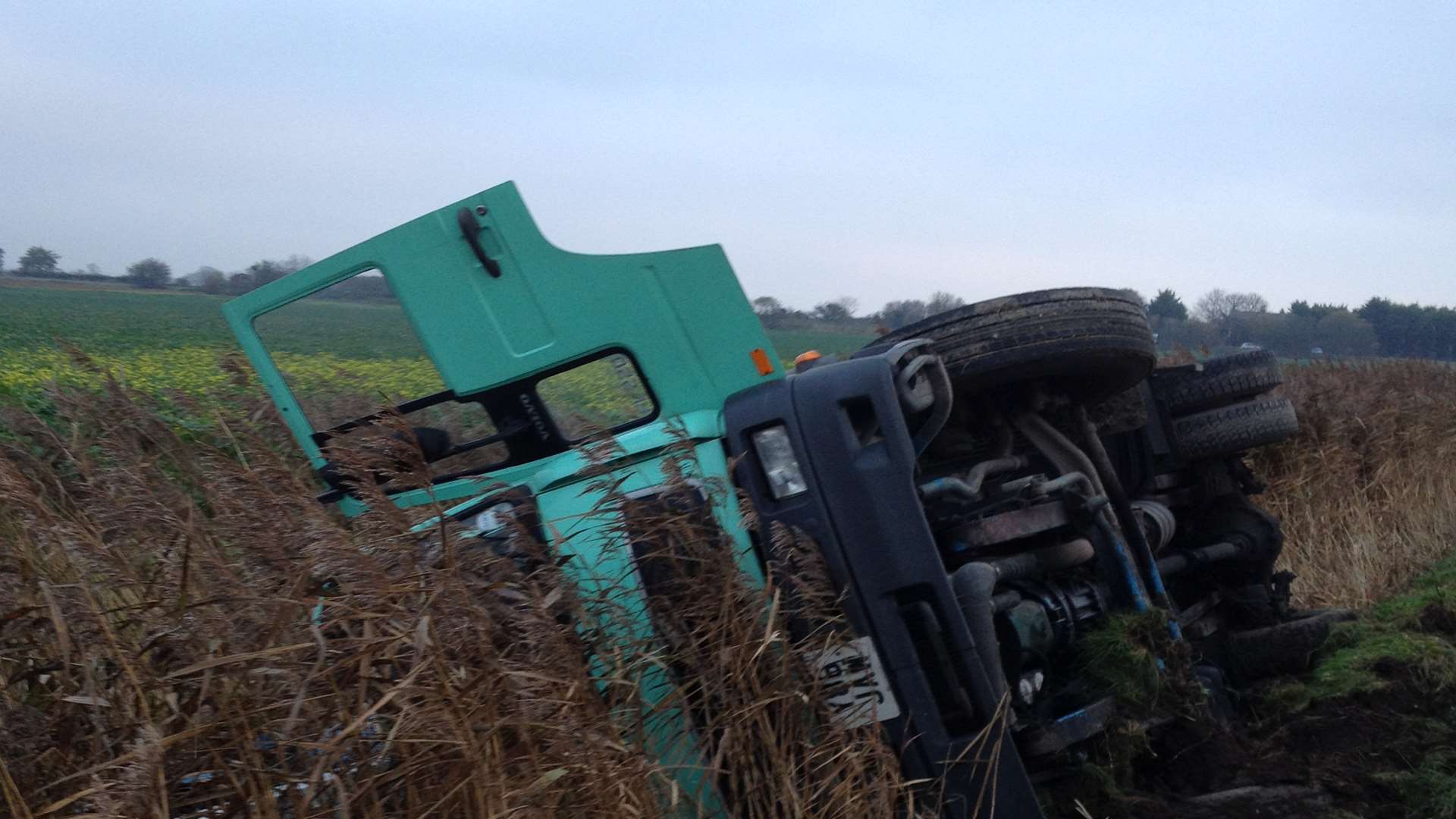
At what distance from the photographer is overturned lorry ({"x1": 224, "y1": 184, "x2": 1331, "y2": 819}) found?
3.39 meters

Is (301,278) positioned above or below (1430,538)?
above

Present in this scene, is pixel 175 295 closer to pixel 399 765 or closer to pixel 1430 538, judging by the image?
pixel 1430 538

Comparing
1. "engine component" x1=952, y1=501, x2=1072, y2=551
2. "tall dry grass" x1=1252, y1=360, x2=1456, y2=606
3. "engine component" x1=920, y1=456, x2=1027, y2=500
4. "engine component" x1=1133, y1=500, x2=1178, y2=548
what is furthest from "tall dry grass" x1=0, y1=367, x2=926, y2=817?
"tall dry grass" x1=1252, y1=360, x2=1456, y2=606

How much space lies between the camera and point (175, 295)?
16.5m

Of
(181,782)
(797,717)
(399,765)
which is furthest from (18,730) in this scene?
(797,717)

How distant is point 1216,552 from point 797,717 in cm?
271

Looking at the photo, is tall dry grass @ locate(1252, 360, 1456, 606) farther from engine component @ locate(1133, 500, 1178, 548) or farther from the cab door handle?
the cab door handle

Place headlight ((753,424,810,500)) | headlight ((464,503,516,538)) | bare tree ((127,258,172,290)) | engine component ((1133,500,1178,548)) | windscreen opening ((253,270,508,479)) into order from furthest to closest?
bare tree ((127,258,172,290)) → engine component ((1133,500,1178,548)) → windscreen opening ((253,270,508,479)) → headlight ((753,424,810,500)) → headlight ((464,503,516,538))

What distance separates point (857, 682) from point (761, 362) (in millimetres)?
972

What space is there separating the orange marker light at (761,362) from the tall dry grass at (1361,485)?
15.0 feet

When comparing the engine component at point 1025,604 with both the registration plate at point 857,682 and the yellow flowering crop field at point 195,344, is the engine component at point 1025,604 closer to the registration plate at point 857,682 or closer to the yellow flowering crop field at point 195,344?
the registration plate at point 857,682

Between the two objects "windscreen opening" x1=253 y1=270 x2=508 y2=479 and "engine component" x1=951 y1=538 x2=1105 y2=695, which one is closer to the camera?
"engine component" x1=951 y1=538 x2=1105 y2=695

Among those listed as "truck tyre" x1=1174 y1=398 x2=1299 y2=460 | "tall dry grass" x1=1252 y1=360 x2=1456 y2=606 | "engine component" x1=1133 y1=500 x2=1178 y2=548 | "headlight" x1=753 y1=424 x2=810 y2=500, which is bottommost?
"tall dry grass" x1=1252 y1=360 x2=1456 y2=606

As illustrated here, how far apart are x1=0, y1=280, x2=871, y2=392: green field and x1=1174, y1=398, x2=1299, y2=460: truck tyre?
1.43 metres
